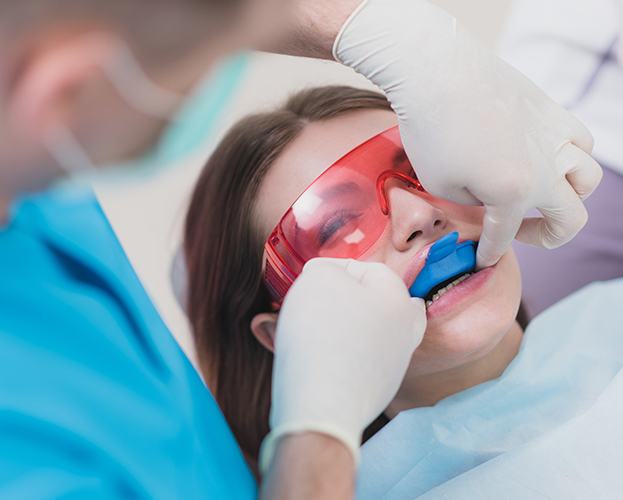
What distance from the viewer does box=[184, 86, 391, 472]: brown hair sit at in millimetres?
1271

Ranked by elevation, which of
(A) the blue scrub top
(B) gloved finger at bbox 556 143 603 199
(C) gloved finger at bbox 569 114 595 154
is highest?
(C) gloved finger at bbox 569 114 595 154

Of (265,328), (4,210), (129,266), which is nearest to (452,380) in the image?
(265,328)

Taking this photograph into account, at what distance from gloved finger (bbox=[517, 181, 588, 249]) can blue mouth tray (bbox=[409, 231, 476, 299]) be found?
→ 13 cm

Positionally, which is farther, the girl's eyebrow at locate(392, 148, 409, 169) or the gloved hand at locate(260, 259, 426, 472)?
the girl's eyebrow at locate(392, 148, 409, 169)

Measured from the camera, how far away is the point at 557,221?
1165 millimetres

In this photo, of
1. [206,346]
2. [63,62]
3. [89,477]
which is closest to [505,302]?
[206,346]

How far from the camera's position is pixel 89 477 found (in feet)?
2.57

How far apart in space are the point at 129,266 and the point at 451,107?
447 millimetres

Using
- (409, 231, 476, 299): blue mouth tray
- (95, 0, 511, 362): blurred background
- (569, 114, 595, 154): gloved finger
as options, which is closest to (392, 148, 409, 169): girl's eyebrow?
(409, 231, 476, 299): blue mouth tray

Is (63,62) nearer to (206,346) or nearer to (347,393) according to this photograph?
(347,393)

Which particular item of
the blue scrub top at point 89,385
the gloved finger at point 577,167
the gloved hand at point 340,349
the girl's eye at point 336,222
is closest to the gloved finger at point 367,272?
the gloved hand at point 340,349

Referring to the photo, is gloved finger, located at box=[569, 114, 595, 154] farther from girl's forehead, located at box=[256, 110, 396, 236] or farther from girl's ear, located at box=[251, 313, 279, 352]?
girl's ear, located at box=[251, 313, 279, 352]

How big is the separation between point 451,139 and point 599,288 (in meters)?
0.66

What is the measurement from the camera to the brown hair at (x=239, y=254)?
1.27 m
